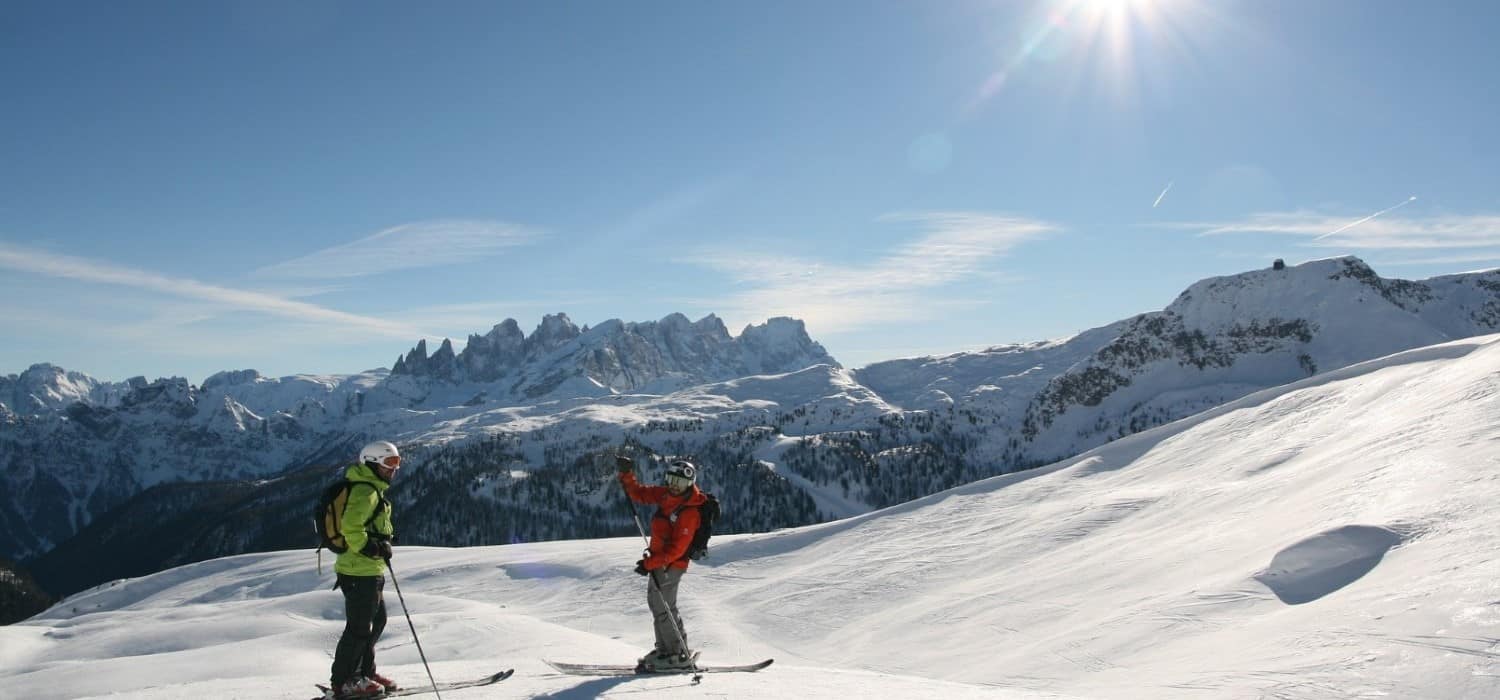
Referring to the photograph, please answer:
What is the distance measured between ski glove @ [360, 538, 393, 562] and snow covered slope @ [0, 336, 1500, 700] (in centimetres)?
242

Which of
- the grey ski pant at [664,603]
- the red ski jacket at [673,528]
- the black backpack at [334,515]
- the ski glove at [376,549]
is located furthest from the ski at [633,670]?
the black backpack at [334,515]

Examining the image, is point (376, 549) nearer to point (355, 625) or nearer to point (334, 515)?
point (334, 515)

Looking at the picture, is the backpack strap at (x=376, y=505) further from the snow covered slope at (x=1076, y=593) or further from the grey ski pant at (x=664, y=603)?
the grey ski pant at (x=664, y=603)

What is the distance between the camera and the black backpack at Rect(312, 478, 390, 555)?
9.96 m

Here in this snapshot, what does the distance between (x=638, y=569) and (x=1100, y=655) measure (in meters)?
9.81

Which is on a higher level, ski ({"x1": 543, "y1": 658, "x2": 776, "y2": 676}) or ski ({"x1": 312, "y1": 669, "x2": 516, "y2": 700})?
ski ({"x1": 312, "y1": 669, "x2": 516, "y2": 700})

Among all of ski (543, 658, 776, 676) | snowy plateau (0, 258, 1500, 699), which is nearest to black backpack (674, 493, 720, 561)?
ski (543, 658, 776, 676)

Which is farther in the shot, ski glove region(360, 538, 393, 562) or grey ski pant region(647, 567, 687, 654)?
grey ski pant region(647, 567, 687, 654)

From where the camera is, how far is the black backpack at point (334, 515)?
32.7 ft

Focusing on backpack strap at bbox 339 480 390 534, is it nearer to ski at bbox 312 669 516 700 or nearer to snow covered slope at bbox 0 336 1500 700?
ski at bbox 312 669 516 700

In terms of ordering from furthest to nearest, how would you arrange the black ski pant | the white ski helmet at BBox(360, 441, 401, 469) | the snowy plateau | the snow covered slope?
the snowy plateau
the snow covered slope
the white ski helmet at BBox(360, 441, 401, 469)
the black ski pant

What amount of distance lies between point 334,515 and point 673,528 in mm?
4689

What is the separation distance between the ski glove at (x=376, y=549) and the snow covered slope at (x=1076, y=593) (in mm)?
2423

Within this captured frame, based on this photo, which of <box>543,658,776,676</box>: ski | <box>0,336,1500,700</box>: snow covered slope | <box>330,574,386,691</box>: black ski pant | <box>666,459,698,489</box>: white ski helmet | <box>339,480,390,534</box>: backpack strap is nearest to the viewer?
<box>339,480,390,534</box>: backpack strap
